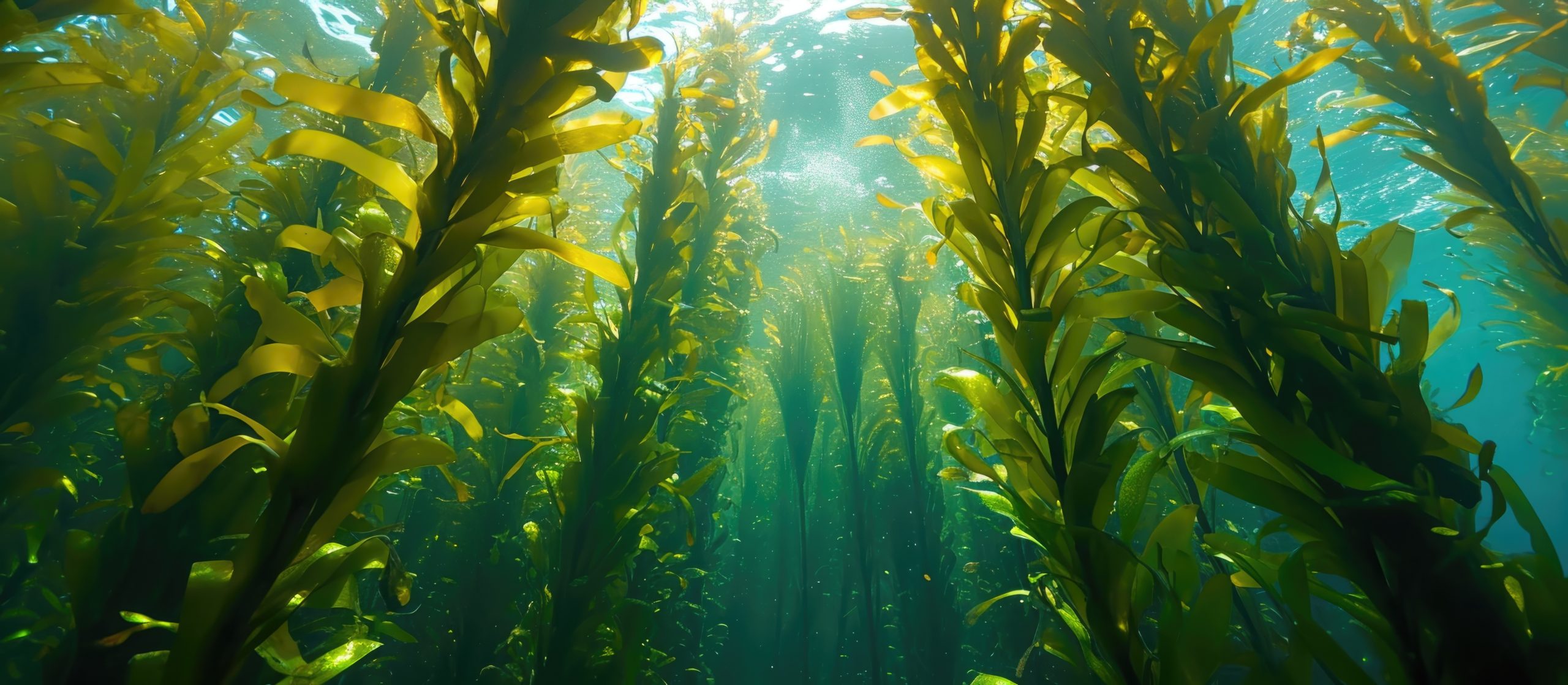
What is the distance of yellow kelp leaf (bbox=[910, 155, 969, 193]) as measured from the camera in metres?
1.60

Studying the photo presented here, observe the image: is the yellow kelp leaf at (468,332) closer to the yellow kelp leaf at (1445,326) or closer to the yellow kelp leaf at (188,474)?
the yellow kelp leaf at (188,474)

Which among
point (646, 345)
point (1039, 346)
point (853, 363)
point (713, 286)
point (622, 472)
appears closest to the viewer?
point (1039, 346)

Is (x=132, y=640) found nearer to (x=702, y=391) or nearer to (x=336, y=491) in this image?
(x=336, y=491)

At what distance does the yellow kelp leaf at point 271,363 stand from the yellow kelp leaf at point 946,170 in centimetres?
165

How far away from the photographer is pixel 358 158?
1.23 metres

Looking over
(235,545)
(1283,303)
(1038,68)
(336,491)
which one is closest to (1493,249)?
(1038,68)

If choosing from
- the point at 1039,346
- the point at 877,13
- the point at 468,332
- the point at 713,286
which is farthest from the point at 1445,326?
the point at 713,286

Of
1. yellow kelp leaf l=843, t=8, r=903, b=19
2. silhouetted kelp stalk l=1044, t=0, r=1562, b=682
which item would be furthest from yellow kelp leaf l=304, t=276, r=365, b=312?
silhouetted kelp stalk l=1044, t=0, r=1562, b=682

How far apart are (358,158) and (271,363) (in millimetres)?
506

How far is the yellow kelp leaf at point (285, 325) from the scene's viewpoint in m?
1.13

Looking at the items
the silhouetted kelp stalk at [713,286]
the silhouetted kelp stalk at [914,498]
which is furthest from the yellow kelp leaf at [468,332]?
the silhouetted kelp stalk at [914,498]

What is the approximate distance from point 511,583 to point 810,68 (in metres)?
10.4

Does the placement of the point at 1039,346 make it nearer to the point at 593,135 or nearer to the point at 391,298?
the point at 593,135

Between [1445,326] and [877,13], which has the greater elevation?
[877,13]
